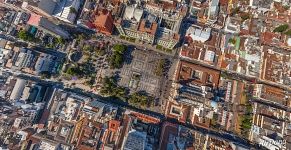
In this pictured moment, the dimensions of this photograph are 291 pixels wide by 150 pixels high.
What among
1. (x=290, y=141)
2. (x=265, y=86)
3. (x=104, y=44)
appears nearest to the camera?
(x=290, y=141)

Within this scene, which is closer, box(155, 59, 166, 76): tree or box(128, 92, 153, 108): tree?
box(128, 92, 153, 108): tree

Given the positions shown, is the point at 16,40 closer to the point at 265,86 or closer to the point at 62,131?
the point at 62,131

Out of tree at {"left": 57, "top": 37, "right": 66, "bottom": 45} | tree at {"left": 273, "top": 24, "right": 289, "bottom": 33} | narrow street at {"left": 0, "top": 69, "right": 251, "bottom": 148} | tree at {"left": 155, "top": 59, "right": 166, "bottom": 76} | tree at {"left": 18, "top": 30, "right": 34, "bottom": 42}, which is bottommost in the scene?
narrow street at {"left": 0, "top": 69, "right": 251, "bottom": 148}

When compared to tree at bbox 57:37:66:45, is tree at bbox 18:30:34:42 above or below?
below

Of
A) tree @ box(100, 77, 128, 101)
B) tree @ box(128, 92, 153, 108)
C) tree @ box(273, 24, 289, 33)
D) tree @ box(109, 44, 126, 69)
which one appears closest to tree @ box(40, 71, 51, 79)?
tree @ box(100, 77, 128, 101)

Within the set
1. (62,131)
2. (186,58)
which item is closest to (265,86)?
(186,58)

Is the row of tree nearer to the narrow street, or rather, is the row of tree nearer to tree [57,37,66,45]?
the narrow street

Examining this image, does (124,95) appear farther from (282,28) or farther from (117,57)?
(282,28)

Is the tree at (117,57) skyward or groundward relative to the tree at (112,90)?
skyward

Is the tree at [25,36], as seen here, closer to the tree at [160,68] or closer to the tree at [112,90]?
the tree at [112,90]

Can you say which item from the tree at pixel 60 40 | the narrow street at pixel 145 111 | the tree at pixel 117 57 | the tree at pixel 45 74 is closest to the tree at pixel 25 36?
the tree at pixel 60 40

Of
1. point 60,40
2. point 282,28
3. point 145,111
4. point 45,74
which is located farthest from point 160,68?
point 282,28
